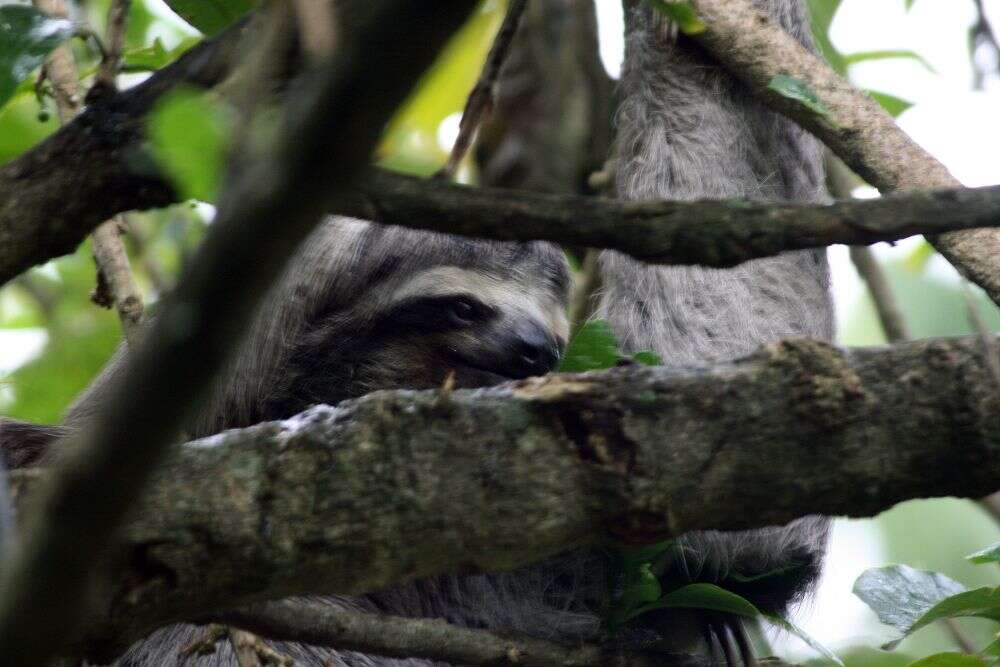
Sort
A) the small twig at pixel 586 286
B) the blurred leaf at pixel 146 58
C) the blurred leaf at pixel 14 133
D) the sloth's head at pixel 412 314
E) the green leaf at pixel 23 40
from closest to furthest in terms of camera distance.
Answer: the green leaf at pixel 23 40
the blurred leaf at pixel 146 58
the blurred leaf at pixel 14 133
the sloth's head at pixel 412 314
the small twig at pixel 586 286

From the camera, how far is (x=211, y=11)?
2.53 meters

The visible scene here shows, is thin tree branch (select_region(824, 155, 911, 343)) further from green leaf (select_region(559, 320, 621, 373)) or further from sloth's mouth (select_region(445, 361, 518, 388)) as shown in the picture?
green leaf (select_region(559, 320, 621, 373))

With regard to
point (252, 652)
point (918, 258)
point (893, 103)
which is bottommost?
point (918, 258)

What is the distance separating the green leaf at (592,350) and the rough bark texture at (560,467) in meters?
0.62

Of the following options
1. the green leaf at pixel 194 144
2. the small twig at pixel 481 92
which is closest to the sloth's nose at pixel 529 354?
the small twig at pixel 481 92

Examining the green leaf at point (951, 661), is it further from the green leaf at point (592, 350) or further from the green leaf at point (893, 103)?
the green leaf at point (893, 103)

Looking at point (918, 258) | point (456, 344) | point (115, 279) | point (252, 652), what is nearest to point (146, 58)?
point (115, 279)

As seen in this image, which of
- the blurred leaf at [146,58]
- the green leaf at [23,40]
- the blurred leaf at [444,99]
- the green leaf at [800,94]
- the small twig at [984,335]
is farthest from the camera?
the blurred leaf at [444,99]

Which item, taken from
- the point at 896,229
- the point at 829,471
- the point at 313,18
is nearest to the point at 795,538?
the point at 829,471

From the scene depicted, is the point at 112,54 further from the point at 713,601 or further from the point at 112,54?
the point at 713,601

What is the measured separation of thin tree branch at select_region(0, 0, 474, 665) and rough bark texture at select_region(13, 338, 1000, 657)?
820mm

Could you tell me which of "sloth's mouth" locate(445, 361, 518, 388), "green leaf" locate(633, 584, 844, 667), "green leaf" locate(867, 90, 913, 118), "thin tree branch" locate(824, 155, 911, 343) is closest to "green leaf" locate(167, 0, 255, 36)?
"sloth's mouth" locate(445, 361, 518, 388)

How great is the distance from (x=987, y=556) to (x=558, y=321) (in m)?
1.60

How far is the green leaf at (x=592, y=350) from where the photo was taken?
245 cm
